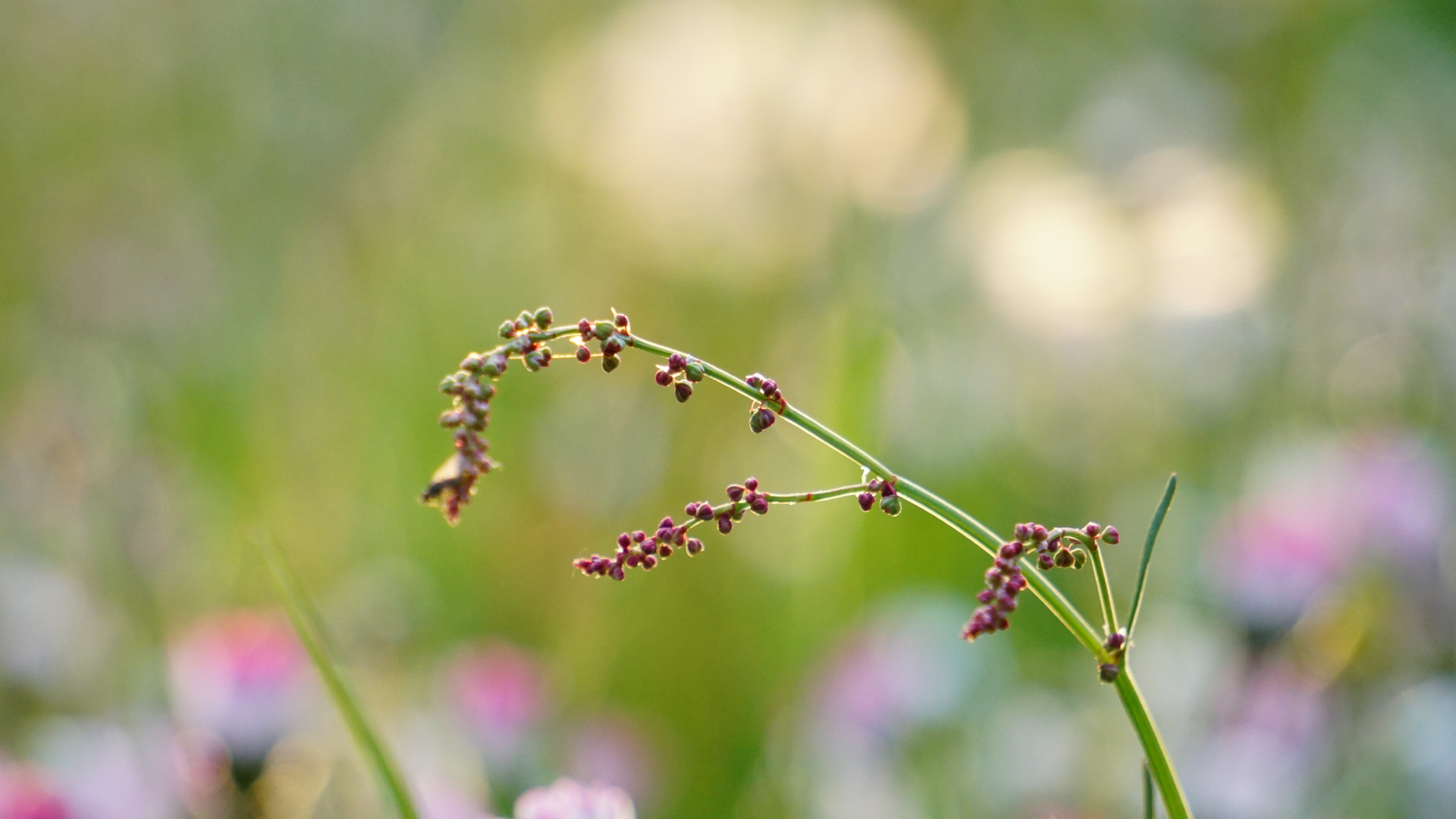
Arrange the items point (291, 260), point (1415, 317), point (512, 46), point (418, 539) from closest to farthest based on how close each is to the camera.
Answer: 1. point (1415, 317)
2. point (418, 539)
3. point (291, 260)
4. point (512, 46)

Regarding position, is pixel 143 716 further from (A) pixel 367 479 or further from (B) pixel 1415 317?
(B) pixel 1415 317

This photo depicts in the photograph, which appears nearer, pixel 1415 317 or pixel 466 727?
pixel 466 727

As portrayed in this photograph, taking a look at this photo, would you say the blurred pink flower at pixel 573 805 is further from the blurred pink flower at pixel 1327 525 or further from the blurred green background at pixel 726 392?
the blurred pink flower at pixel 1327 525

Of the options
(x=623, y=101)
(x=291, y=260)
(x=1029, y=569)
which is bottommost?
(x=1029, y=569)

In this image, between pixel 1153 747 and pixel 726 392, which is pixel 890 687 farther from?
pixel 726 392

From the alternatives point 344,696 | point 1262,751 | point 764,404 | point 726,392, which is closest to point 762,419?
point 764,404

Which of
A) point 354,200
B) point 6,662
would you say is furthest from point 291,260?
point 6,662

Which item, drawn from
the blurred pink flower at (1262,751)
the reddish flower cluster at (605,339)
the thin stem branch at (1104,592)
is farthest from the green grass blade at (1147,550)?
the blurred pink flower at (1262,751)

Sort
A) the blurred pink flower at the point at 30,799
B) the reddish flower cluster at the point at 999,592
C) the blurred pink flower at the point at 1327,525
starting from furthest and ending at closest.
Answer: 1. the blurred pink flower at the point at 1327,525
2. the blurred pink flower at the point at 30,799
3. the reddish flower cluster at the point at 999,592
